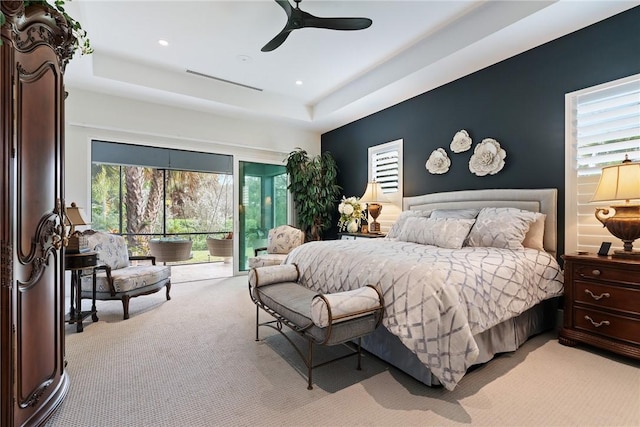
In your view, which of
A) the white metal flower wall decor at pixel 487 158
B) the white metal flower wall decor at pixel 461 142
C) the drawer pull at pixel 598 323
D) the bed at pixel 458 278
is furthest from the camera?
the white metal flower wall decor at pixel 461 142

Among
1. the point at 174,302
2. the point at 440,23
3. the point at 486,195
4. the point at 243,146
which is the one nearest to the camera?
the point at 440,23

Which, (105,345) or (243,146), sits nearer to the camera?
(105,345)

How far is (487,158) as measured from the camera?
3533 mm

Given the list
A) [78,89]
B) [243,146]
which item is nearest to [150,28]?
[78,89]

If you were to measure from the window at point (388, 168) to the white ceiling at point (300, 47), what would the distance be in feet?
2.20

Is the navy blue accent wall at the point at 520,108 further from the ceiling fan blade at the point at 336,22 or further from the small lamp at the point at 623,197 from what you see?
the ceiling fan blade at the point at 336,22

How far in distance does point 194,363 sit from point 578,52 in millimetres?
4344

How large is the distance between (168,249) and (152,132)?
2698mm

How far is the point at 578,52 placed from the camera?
2889 millimetres

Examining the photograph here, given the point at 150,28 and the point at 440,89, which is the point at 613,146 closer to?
the point at 440,89

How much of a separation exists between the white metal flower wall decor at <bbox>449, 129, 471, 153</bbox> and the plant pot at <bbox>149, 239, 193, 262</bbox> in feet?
18.0

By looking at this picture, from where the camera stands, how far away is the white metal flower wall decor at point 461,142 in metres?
3.78

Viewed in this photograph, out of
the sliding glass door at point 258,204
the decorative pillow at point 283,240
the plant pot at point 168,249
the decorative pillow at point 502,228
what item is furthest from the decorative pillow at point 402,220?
the plant pot at point 168,249

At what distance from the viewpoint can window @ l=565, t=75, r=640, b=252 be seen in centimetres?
261
